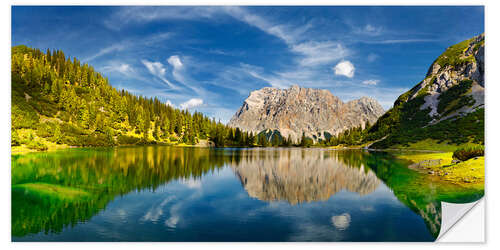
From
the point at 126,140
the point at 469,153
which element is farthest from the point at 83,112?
the point at 469,153

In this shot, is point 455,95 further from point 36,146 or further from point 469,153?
point 36,146

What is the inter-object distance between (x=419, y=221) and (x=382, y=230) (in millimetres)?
3090

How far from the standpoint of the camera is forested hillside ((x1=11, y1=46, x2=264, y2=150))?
231 ft

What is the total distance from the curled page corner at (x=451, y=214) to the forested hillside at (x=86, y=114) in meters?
58.4

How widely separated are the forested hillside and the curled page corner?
58.4 meters

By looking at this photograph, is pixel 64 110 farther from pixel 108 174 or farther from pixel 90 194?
pixel 90 194

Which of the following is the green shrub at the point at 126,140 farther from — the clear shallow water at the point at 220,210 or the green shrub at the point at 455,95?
the green shrub at the point at 455,95

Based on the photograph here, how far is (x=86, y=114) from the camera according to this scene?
11038 centimetres

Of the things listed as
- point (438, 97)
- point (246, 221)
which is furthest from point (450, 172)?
point (438, 97)

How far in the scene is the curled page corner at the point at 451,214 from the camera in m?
12.7

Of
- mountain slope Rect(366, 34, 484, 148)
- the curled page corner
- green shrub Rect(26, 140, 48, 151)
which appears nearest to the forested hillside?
green shrub Rect(26, 140, 48, 151)

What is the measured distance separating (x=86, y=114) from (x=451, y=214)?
5037 inches

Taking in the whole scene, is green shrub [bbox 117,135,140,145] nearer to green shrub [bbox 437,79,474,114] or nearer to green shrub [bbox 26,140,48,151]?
green shrub [bbox 26,140,48,151]

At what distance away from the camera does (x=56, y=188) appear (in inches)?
853
